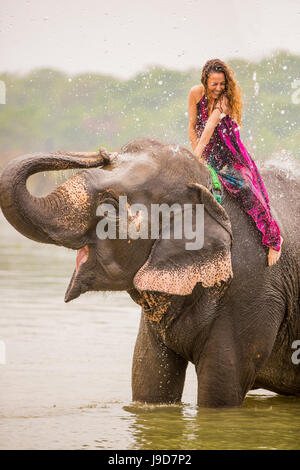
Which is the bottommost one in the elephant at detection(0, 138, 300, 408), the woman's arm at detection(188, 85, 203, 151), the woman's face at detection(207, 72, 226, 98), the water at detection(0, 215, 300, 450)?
the water at detection(0, 215, 300, 450)

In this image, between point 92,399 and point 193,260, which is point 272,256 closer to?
point 193,260

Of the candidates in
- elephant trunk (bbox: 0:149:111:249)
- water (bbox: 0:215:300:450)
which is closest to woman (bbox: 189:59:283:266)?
elephant trunk (bbox: 0:149:111:249)

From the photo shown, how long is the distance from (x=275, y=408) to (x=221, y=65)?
71.5 inches

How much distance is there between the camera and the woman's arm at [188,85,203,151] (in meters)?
5.25

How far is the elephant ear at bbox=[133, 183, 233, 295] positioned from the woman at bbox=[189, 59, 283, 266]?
0.90 feet

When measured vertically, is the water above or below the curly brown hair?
below

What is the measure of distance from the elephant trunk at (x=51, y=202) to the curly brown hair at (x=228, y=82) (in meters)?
0.77

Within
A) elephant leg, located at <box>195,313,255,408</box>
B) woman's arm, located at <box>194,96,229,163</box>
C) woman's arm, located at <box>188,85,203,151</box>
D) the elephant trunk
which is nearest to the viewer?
the elephant trunk

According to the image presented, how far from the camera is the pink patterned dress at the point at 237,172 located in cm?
502

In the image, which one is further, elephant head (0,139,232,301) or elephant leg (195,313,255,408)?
elephant leg (195,313,255,408)

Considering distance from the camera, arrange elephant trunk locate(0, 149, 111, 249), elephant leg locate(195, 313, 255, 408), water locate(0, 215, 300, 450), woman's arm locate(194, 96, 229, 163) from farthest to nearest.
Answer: woman's arm locate(194, 96, 229, 163)
elephant leg locate(195, 313, 255, 408)
water locate(0, 215, 300, 450)
elephant trunk locate(0, 149, 111, 249)

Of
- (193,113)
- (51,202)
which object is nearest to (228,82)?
(193,113)

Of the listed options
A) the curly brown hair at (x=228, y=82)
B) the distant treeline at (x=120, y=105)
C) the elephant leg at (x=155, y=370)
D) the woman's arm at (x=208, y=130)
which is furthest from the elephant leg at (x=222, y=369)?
the distant treeline at (x=120, y=105)

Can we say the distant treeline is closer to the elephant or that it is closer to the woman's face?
the woman's face
